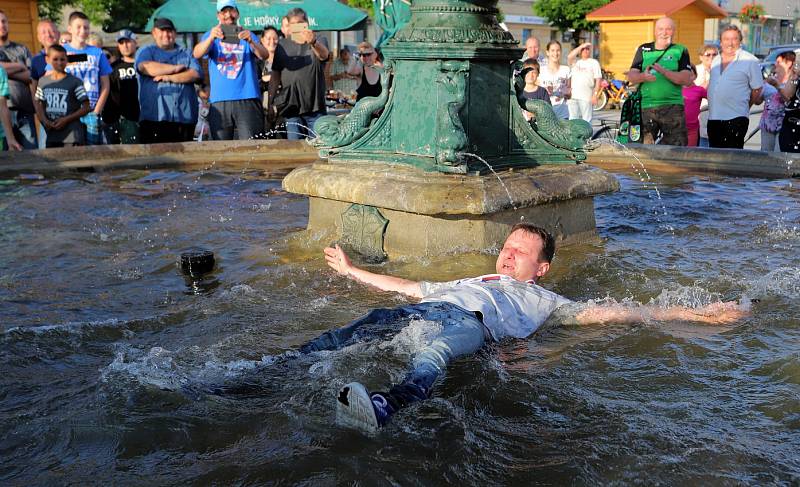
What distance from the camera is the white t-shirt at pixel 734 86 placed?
10.3m

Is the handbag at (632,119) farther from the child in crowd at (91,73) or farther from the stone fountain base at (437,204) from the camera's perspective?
the child in crowd at (91,73)

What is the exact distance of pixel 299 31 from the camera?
1069 centimetres

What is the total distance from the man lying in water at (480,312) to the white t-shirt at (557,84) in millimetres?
8610

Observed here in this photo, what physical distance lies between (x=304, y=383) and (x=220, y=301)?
140 cm

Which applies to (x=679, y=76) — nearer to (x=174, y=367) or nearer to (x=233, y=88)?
(x=233, y=88)

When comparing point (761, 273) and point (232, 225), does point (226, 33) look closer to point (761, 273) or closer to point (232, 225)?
point (232, 225)

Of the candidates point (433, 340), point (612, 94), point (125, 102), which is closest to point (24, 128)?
point (125, 102)

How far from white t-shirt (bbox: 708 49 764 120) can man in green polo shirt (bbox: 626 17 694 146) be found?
369mm

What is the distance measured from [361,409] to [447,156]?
8.98 ft

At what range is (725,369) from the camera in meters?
3.85

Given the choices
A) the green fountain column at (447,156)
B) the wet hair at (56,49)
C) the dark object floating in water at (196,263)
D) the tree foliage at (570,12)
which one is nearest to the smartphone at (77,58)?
the wet hair at (56,49)

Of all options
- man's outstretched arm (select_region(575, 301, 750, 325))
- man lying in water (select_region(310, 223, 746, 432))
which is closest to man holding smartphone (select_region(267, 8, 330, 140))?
man lying in water (select_region(310, 223, 746, 432))

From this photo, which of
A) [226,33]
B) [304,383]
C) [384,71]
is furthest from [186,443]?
[226,33]

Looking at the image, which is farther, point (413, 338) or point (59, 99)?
point (59, 99)
